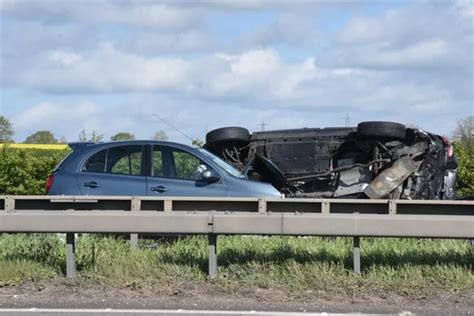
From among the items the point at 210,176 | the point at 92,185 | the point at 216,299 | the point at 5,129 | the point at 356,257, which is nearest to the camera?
the point at 216,299

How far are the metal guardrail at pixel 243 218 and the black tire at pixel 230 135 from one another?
5.54 meters

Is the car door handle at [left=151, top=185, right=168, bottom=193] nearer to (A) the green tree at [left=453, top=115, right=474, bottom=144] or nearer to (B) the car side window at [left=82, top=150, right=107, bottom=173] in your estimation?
(B) the car side window at [left=82, top=150, right=107, bottom=173]

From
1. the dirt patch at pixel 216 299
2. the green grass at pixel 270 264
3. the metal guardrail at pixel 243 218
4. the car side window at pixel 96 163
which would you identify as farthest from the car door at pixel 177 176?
the dirt patch at pixel 216 299

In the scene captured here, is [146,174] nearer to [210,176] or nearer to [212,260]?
[210,176]

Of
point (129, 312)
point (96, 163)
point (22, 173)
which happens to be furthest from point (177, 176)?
point (22, 173)

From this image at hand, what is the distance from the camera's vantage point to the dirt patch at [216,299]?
6.43 m

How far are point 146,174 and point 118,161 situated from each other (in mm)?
489

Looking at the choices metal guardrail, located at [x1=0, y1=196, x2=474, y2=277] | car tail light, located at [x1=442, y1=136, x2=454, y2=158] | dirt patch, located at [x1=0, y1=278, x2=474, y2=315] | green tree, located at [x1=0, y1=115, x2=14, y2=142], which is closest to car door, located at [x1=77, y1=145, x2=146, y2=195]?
metal guardrail, located at [x1=0, y1=196, x2=474, y2=277]

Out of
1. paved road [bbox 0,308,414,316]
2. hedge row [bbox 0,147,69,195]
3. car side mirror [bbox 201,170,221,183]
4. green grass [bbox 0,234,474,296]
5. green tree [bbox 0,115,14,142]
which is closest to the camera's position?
paved road [bbox 0,308,414,316]

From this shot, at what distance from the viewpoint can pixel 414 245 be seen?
27.1 feet

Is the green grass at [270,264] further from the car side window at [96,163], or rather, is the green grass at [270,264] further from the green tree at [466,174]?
the green tree at [466,174]

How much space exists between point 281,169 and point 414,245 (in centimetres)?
477

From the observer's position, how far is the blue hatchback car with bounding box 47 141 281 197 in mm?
10711

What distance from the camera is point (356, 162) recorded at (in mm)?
12828
